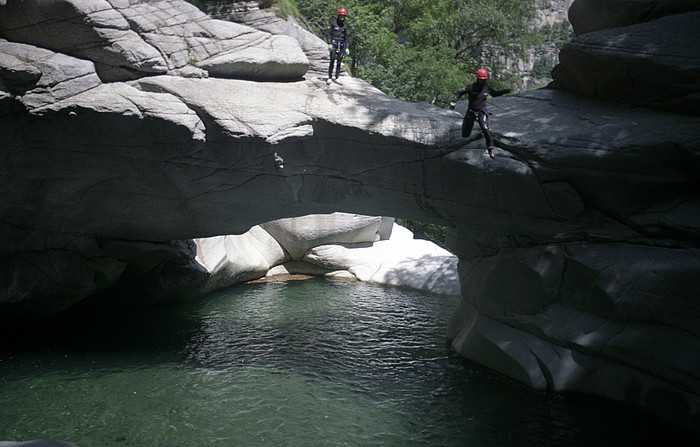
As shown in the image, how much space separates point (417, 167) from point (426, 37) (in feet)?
64.8

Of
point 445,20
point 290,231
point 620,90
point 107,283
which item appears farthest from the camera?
point 445,20

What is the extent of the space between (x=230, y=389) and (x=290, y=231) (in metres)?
9.74

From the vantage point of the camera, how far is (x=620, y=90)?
9.78 metres

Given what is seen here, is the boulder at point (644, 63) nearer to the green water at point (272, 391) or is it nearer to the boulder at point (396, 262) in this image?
the green water at point (272, 391)

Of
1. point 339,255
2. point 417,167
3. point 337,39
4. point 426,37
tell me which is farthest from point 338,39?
point 426,37

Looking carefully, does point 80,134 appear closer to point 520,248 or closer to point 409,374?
point 409,374

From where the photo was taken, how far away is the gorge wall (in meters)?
8.67

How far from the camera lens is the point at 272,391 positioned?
9227mm

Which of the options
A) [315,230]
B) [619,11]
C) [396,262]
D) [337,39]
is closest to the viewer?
[619,11]

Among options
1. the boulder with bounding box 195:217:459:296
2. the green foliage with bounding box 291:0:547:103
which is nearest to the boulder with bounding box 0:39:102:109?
the boulder with bounding box 195:217:459:296

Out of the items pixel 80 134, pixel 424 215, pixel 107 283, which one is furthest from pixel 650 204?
pixel 107 283

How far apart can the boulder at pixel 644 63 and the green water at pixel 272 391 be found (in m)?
5.74

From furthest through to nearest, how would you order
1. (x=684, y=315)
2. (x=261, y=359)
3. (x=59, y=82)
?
(x=261, y=359), (x=59, y=82), (x=684, y=315)

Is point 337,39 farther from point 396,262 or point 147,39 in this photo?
point 396,262
